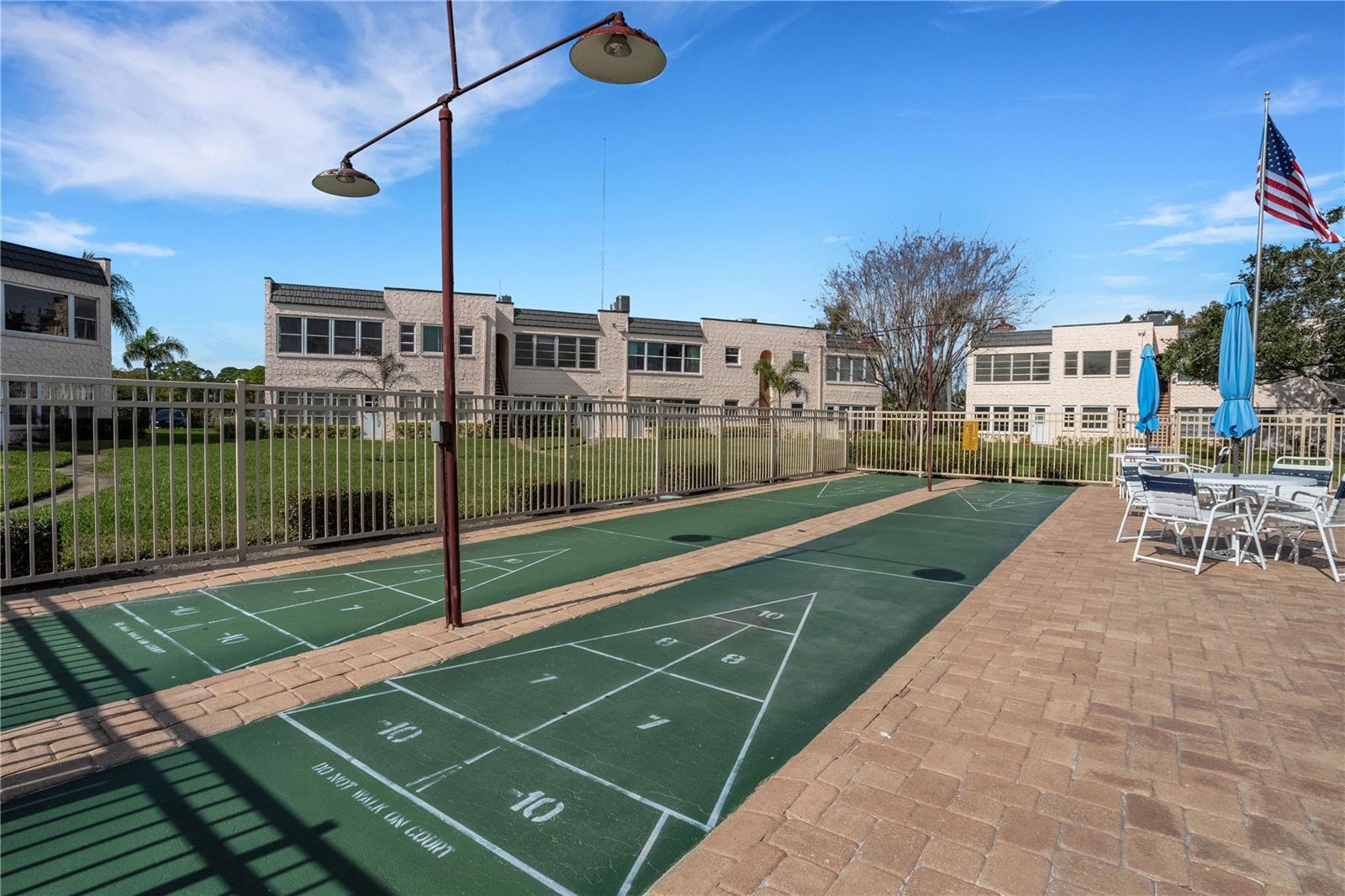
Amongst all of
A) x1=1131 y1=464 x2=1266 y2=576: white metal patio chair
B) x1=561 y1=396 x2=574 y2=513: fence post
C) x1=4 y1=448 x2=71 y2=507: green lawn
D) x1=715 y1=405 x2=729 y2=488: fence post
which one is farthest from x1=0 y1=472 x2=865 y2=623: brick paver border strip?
x1=1131 y1=464 x2=1266 y2=576: white metal patio chair

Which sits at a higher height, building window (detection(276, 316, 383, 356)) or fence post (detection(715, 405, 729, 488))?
building window (detection(276, 316, 383, 356))

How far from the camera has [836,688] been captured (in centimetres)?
460

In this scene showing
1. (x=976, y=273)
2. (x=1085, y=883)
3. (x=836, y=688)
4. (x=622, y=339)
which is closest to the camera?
(x=1085, y=883)

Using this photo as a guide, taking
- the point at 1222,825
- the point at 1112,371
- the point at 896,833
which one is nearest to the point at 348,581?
the point at 896,833

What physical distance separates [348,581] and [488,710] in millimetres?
3671

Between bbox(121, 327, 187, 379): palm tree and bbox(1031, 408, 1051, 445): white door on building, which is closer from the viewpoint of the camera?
bbox(1031, 408, 1051, 445): white door on building

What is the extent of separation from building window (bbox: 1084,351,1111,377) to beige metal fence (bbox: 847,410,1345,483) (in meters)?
19.7

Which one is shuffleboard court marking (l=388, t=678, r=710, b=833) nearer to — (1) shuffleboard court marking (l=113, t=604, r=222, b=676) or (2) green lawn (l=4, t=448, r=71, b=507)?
(1) shuffleboard court marking (l=113, t=604, r=222, b=676)

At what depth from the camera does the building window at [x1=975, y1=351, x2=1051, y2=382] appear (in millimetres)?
42188

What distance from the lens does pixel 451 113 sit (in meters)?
5.45

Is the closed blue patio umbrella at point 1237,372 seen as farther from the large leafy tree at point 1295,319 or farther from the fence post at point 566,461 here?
the large leafy tree at point 1295,319

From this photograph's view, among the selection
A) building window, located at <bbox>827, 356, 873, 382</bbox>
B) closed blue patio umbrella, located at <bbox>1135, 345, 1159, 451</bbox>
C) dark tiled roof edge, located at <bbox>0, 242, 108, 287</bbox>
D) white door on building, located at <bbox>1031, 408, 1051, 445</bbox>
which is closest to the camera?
closed blue patio umbrella, located at <bbox>1135, 345, 1159, 451</bbox>

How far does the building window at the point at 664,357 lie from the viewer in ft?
126

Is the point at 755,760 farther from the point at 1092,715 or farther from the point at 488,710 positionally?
the point at 1092,715
